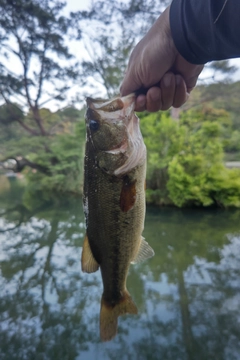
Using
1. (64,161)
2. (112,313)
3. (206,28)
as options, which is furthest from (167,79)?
(64,161)

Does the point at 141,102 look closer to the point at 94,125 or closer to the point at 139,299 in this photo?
the point at 94,125

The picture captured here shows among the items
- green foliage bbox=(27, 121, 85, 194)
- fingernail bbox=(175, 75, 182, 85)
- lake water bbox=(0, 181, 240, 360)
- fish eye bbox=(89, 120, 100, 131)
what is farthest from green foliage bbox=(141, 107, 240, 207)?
fish eye bbox=(89, 120, 100, 131)

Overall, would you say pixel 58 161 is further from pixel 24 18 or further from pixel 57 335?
pixel 57 335

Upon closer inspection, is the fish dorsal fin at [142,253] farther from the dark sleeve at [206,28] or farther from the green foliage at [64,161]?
the green foliage at [64,161]

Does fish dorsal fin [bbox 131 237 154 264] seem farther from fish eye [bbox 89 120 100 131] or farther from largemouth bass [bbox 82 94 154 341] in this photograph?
fish eye [bbox 89 120 100 131]

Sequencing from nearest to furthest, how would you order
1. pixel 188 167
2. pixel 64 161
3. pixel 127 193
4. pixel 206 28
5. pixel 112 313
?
1. pixel 206 28
2. pixel 127 193
3. pixel 112 313
4. pixel 188 167
5. pixel 64 161

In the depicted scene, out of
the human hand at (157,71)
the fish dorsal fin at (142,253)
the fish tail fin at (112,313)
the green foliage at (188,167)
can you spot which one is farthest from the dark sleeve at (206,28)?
the green foliage at (188,167)

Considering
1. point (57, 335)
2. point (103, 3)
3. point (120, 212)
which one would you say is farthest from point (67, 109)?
point (120, 212)
